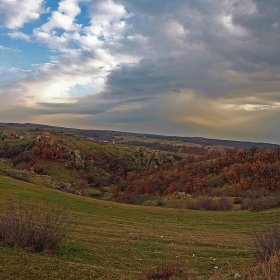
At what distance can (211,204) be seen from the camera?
4616 centimetres

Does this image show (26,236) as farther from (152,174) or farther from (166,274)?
(152,174)

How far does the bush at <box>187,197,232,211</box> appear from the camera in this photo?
147 ft

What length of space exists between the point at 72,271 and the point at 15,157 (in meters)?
126

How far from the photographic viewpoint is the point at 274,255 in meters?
9.45

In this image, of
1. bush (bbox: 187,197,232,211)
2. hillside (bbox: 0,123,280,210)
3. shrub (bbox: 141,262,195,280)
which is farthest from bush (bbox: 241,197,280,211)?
shrub (bbox: 141,262,195,280)

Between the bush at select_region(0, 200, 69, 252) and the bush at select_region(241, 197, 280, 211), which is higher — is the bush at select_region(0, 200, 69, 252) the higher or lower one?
the higher one

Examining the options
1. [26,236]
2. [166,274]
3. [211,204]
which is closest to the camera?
[166,274]

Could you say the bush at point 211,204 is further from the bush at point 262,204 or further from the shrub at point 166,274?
the shrub at point 166,274

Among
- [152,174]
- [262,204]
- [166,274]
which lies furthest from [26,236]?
[152,174]

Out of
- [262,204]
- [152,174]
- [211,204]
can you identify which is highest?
[262,204]

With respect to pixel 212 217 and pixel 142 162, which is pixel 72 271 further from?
pixel 142 162

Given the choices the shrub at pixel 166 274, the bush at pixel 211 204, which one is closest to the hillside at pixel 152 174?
the bush at pixel 211 204

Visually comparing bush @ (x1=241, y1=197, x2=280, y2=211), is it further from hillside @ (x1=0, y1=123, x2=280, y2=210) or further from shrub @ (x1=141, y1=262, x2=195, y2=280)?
shrub @ (x1=141, y1=262, x2=195, y2=280)

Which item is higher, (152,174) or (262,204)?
(262,204)
